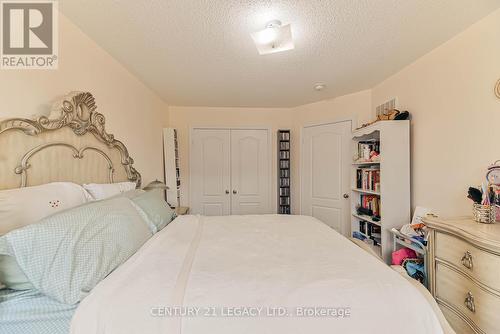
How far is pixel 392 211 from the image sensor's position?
2332mm

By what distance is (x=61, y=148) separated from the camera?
1.45 metres

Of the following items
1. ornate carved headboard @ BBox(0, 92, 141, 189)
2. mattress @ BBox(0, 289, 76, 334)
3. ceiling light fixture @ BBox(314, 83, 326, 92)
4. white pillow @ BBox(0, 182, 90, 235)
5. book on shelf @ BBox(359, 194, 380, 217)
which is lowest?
mattress @ BBox(0, 289, 76, 334)

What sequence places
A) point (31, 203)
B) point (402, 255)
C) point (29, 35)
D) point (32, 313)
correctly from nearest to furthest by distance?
point (32, 313) → point (31, 203) → point (29, 35) → point (402, 255)

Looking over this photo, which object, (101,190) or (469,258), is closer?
(469,258)

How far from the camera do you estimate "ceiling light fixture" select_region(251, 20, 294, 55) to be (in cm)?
159

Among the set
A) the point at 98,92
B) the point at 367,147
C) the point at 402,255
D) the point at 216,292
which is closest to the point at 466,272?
the point at 402,255

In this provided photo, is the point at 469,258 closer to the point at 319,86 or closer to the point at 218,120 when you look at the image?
the point at 319,86

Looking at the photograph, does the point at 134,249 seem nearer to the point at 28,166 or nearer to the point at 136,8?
the point at 28,166

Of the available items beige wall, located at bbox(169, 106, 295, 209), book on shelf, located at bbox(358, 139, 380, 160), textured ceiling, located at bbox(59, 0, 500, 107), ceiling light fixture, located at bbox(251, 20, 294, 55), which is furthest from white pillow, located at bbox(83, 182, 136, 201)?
book on shelf, located at bbox(358, 139, 380, 160)

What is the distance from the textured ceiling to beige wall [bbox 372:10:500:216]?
13 centimetres

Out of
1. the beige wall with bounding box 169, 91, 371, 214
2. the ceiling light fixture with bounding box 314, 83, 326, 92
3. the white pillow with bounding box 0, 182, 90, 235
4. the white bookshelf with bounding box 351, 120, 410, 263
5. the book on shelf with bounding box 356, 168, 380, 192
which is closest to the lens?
the white pillow with bounding box 0, 182, 90, 235

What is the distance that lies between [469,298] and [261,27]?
206 centimetres

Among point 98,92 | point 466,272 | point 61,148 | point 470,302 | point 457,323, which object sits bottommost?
point 457,323

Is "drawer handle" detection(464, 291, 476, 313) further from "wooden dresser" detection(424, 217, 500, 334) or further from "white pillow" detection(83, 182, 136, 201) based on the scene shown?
"white pillow" detection(83, 182, 136, 201)
